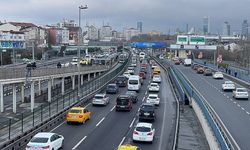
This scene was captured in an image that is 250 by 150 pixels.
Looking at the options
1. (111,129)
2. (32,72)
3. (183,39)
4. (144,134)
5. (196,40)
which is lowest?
(111,129)

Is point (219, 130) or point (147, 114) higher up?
point (219, 130)

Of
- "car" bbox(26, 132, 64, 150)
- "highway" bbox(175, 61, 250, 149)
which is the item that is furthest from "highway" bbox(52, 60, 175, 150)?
"highway" bbox(175, 61, 250, 149)

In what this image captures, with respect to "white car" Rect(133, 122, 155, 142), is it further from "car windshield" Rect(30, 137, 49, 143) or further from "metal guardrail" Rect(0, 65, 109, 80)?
"metal guardrail" Rect(0, 65, 109, 80)

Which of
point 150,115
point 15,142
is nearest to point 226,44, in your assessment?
point 150,115

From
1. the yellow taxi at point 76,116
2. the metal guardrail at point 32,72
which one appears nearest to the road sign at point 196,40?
the metal guardrail at point 32,72

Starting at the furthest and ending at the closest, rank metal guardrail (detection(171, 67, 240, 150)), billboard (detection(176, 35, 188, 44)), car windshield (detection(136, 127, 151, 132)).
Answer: billboard (detection(176, 35, 188, 44))
car windshield (detection(136, 127, 151, 132))
metal guardrail (detection(171, 67, 240, 150))

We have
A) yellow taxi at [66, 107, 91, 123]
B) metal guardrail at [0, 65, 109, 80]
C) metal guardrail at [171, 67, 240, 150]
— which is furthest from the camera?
metal guardrail at [0, 65, 109, 80]

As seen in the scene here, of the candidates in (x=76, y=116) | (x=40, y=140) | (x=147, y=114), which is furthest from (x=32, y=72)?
(x=40, y=140)

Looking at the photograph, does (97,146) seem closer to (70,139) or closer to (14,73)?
(70,139)

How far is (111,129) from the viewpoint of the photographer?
30.2 metres

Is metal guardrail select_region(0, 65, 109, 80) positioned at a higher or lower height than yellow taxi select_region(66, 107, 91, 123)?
higher

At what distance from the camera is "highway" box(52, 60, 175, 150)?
25406mm

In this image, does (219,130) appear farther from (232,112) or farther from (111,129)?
(232,112)

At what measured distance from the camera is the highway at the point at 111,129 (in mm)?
25406
